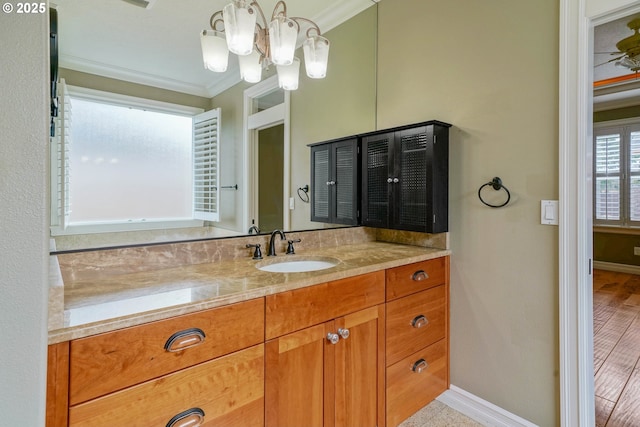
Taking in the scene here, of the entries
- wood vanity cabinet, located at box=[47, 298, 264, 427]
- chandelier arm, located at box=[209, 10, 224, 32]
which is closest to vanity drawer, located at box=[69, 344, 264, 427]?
wood vanity cabinet, located at box=[47, 298, 264, 427]

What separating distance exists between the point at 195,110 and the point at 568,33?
1732 millimetres

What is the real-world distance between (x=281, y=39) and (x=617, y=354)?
3256mm

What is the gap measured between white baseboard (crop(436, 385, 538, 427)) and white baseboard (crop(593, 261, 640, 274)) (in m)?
4.97

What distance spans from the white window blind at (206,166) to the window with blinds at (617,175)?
20.0ft

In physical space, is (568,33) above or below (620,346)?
above

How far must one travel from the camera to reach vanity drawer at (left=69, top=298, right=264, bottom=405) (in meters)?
0.81

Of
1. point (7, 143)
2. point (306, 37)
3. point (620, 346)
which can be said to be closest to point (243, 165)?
point (306, 37)

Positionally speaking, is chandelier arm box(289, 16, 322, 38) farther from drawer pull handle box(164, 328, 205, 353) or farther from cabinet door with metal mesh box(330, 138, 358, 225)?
drawer pull handle box(164, 328, 205, 353)

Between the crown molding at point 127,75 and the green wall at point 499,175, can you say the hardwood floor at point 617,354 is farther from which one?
the crown molding at point 127,75

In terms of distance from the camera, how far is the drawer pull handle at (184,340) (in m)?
0.93

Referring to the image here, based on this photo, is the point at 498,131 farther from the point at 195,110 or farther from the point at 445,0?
the point at 195,110

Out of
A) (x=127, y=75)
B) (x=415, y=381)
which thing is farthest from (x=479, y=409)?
(x=127, y=75)

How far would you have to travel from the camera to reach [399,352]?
63.4 inches

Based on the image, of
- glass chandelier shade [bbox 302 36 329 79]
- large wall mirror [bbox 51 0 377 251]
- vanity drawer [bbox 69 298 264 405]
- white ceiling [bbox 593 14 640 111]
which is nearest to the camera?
vanity drawer [bbox 69 298 264 405]
